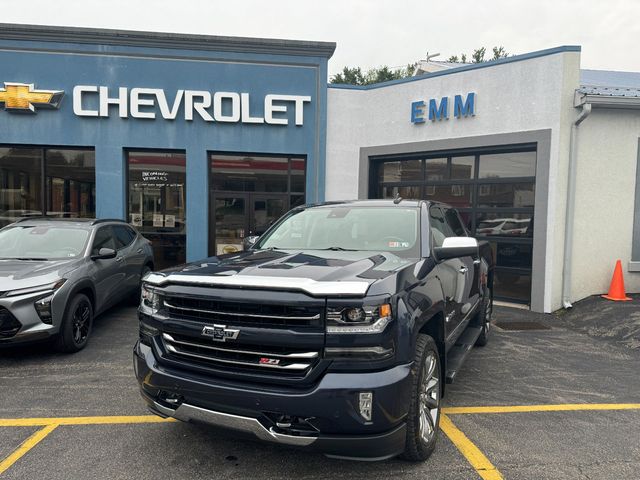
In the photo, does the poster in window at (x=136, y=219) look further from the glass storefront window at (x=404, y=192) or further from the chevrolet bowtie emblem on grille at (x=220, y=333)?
the chevrolet bowtie emblem on grille at (x=220, y=333)

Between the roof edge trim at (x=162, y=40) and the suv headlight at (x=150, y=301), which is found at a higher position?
the roof edge trim at (x=162, y=40)

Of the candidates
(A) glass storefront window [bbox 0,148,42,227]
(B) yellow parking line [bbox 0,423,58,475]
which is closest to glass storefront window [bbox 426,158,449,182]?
(B) yellow parking line [bbox 0,423,58,475]

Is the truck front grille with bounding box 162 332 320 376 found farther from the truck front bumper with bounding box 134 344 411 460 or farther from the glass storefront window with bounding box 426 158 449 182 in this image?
the glass storefront window with bounding box 426 158 449 182

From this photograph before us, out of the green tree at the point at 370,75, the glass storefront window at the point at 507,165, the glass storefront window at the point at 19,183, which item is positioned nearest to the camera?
the glass storefront window at the point at 507,165

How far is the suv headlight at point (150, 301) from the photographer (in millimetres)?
3071

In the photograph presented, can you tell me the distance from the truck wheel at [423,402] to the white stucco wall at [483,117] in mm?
6097

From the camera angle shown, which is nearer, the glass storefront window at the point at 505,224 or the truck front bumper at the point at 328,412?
the truck front bumper at the point at 328,412

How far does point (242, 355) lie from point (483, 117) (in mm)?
8039

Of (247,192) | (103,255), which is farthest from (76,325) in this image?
(247,192)

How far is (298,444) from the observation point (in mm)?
2480

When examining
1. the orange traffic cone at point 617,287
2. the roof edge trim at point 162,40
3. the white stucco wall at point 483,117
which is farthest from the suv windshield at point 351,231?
the roof edge trim at point 162,40

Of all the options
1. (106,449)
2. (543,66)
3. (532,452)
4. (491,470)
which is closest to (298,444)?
(491,470)

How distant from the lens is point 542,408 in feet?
13.4

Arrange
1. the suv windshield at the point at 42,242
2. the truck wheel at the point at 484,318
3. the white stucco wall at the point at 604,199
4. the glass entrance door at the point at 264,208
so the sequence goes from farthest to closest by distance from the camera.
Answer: the glass entrance door at the point at 264,208 → the white stucco wall at the point at 604,199 → the suv windshield at the point at 42,242 → the truck wheel at the point at 484,318
